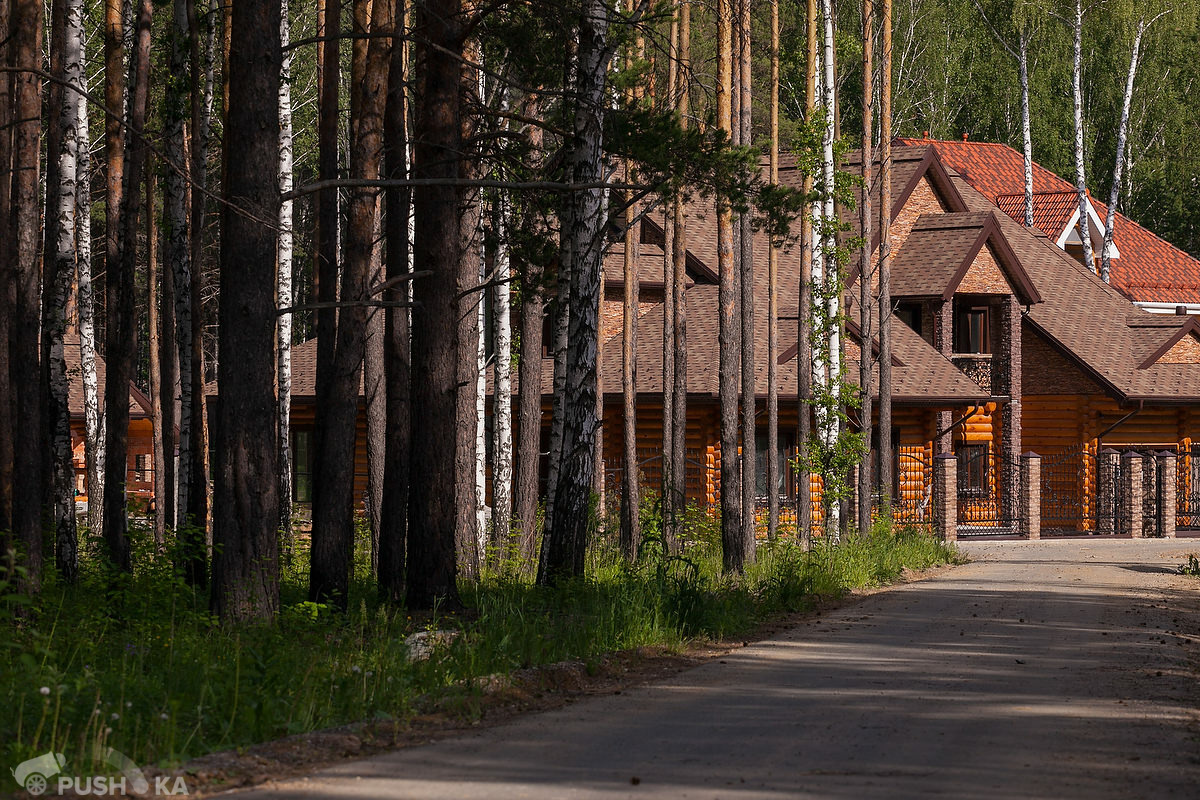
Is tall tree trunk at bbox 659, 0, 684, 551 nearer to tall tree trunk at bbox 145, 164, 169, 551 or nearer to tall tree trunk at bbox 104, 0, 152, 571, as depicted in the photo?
tall tree trunk at bbox 104, 0, 152, 571

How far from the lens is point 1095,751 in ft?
25.6

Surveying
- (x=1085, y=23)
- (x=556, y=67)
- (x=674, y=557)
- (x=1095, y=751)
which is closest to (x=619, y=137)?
(x=556, y=67)

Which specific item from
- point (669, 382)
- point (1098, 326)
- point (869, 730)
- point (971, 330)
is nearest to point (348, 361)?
point (869, 730)

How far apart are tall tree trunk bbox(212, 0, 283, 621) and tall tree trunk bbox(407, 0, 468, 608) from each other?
2.34 m

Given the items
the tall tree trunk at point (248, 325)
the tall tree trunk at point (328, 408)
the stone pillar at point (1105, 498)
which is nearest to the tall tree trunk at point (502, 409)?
the tall tree trunk at point (328, 408)

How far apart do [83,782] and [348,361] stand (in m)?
9.13

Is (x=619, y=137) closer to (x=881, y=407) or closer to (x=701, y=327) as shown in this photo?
(x=881, y=407)

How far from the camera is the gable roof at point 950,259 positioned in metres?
35.1

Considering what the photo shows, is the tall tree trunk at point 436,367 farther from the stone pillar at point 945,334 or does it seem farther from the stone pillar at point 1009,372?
the stone pillar at point 1009,372

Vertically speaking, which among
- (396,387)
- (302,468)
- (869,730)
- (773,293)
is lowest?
(869,730)

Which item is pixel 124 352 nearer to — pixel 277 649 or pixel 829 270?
pixel 277 649

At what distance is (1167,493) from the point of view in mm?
33125

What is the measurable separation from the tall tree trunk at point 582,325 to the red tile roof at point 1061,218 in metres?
35.5

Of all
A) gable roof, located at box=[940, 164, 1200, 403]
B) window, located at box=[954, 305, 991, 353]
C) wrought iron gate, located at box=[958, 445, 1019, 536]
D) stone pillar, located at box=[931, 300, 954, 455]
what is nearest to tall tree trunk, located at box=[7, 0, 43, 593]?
wrought iron gate, located at box=[958, 445, 1019, 536]
